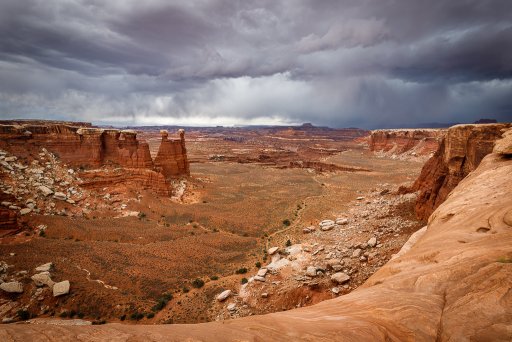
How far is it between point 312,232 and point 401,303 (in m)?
26.4

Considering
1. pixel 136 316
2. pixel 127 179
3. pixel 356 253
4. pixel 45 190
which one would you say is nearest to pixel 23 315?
pixel 136 316

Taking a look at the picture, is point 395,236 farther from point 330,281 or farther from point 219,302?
point 219,302

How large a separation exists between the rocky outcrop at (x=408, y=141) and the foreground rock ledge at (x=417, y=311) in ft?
356

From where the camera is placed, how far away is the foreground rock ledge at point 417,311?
5.27 meters

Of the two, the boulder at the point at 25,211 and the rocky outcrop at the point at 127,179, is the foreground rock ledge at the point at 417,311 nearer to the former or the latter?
the boulder at the point at 25,211

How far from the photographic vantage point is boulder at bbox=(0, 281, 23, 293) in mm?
18984

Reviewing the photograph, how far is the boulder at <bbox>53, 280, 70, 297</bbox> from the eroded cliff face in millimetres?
115139

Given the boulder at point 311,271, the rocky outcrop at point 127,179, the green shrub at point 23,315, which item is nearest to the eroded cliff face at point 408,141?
the rocky outcrop at point 127,179

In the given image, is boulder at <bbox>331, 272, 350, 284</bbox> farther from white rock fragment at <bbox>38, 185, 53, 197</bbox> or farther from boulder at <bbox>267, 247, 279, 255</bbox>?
white rock fragment at <bbox>38, 185, 53, 197</bbox>

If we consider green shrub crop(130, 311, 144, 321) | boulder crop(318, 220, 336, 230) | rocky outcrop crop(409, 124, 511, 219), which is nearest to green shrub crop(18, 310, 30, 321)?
green shrub crop(130, 311, 144, 321)

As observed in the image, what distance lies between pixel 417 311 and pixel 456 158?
23.5 meters

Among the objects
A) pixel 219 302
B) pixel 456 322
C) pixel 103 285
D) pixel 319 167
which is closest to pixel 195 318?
pixel 219 302

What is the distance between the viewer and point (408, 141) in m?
119

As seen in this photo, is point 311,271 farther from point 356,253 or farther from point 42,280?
point 42,280
